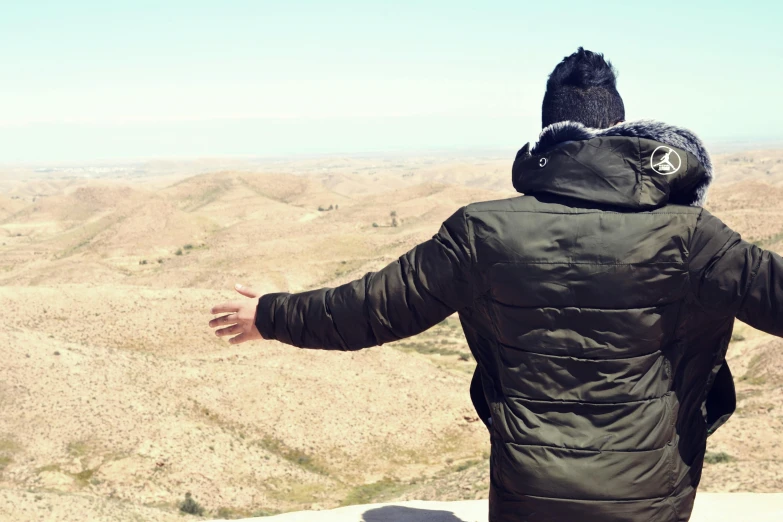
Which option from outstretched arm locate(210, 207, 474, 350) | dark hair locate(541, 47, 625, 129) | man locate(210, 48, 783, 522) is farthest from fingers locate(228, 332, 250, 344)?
dark hair locate(541, 47, 625, 129)

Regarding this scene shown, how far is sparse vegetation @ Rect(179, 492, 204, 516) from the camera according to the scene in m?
13.9

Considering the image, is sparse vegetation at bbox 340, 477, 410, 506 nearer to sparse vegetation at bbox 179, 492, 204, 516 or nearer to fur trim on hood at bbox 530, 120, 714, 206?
sparse vegetation at bbox 179, 492, 204, 516

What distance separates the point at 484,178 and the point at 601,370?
135445 millimetres

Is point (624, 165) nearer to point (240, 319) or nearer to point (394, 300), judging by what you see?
point (394, 300)

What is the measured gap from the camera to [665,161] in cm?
239

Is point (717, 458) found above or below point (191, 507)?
above

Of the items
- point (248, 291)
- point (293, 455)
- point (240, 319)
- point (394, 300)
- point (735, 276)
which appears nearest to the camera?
point (735, 276)

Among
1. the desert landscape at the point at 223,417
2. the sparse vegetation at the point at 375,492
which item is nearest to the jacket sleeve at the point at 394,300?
the desert landscape at the point at 223,417

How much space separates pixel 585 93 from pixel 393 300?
3.46ft

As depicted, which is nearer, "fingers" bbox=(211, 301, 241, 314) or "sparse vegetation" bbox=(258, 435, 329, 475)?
"fingers" bbox=(211, 301, 241, 314)

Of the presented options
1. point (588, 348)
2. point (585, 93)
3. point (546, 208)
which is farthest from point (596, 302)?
point (585, 93)

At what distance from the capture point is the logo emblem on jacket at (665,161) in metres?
2.39

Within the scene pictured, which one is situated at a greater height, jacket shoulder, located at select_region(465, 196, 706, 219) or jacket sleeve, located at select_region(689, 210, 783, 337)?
jacket shoulder, located at select_region(465, 196, 706, 219)

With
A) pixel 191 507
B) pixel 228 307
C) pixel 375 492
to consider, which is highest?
pixel 228 307
